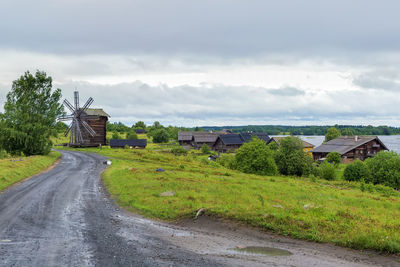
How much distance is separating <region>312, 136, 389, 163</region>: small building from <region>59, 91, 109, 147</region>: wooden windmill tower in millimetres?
58852

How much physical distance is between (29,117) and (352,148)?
241ft

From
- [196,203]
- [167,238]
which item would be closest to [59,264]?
[167,238]

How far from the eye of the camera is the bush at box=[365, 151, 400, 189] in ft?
156

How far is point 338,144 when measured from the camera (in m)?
84.8

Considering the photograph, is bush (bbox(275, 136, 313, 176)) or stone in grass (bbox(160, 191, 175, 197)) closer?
stone in grass (bbox(160, 191, 175, 197))

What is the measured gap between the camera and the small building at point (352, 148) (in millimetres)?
80062

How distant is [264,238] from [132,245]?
213 inches

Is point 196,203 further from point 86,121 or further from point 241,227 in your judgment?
point 86,121

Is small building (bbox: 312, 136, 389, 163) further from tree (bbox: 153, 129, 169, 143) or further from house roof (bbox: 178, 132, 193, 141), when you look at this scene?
tree (bbox: 153, 129, 169, 143)

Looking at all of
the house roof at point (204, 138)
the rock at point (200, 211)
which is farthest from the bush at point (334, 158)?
the rock at point (200, 211)

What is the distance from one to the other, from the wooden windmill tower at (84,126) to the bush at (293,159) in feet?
143

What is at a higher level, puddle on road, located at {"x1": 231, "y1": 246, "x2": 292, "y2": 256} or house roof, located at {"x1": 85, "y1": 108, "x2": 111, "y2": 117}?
house roof, located at {"x1": 85, "y1": 108, "x2": 111, "y2": 117}

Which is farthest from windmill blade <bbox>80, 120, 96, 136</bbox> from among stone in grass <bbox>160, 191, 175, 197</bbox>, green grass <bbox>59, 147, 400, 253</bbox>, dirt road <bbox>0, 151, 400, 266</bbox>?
stone in grass <bbox>160, 191, 175, 197</bbox>

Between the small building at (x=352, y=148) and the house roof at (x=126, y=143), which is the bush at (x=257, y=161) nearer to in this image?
the small building at (x=352, y=148)
